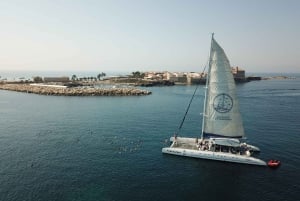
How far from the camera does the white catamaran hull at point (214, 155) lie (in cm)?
4188

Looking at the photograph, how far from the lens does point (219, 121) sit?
152 ft

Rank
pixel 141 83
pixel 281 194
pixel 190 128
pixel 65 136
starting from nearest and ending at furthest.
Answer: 1. pixel 281 194
2. pixel 65 136
3. pixel 190 128
4. pixel 141 83

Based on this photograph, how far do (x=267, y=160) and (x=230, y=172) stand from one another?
314 inches

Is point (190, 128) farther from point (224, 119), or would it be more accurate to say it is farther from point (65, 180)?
point (65, 180)

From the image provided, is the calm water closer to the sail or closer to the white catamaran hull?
the white catamaran hull

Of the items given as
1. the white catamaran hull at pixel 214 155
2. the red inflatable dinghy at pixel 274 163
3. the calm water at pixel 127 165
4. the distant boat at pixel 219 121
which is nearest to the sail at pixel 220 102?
the distant boat at pixel 219 121

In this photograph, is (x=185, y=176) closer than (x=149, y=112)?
Yes

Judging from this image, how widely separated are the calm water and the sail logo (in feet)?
27.8

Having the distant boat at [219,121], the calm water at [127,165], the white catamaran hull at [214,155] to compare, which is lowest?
the calm water at [127,165]

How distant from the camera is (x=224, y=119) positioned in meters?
46.1

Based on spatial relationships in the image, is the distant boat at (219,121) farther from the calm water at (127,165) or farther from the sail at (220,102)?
the calm water at (127,165)

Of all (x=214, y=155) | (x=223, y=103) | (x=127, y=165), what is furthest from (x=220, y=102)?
(x=127, y=165)

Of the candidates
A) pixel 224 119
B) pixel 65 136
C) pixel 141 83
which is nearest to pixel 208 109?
pixel 224 119

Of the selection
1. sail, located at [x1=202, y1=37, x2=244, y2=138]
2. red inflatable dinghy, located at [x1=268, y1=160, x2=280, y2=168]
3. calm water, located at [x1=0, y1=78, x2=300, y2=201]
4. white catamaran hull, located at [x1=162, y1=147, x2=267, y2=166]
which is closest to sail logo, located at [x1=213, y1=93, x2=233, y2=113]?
sail, located at [x1=202, y1=37, x2=244, y2=138]
